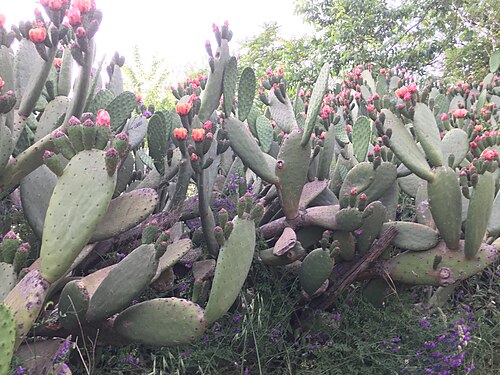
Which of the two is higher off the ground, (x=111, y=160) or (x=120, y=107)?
(x=120, y=107)

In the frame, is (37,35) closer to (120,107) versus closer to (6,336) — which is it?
(120,107)

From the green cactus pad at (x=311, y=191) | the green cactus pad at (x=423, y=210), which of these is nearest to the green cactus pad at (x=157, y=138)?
the green cactus pad at (x=311, y=191)

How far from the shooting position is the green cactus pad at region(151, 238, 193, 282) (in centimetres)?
202

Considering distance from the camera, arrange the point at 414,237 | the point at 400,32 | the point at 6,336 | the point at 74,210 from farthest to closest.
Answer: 1. the point at 400,32
2. the point at 414,237
3. the point at 74,210
4. the point at 6,336

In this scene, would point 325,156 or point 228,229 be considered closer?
point 228,229

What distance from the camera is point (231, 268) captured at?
199cm

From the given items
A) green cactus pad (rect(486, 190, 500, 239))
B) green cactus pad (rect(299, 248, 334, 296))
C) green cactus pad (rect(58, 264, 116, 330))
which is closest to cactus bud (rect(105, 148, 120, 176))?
green cactus pad (rect(58, 264, 116, 330))

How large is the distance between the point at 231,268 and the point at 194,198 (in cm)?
71

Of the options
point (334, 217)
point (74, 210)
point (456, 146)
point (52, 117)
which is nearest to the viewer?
point (74, 210)

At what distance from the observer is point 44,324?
1.94 metres

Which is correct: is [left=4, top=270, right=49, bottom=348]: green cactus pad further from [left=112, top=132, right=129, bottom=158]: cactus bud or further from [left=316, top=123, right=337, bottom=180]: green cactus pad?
[left=316, top=123, right=337, bottom=180]: green cactus pad

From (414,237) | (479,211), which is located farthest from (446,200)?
(414,237)

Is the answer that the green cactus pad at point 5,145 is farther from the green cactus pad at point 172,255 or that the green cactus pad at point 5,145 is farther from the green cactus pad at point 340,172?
the green cactus pad at point 340,172

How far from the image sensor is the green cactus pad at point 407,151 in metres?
2.42
